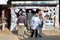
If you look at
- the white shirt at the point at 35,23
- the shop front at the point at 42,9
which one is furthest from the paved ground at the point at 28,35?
the white shirt at the point at 35,23

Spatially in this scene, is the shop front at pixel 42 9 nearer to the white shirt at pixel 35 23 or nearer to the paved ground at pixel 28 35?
the paved ground at pixel 28 35

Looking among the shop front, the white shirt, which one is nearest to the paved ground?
the shop front

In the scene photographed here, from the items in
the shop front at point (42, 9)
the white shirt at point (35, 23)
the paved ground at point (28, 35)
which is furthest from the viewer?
the shop front at point (42, 9)

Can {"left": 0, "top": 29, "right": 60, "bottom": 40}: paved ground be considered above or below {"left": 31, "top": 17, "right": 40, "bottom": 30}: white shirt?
below

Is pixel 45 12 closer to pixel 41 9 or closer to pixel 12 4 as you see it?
pixel 41 9

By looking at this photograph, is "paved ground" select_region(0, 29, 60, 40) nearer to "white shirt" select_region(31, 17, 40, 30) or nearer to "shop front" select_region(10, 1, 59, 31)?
"shop front" select_region(10, 1, 59, 31)

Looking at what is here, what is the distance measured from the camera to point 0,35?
61.3 feet

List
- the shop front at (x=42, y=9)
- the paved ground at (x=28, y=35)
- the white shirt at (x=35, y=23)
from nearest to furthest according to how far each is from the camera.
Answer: the white shirt at (x=35, y=23) → the paved ground at (x=28, y=35) → the shop front at (x=42, y=9)

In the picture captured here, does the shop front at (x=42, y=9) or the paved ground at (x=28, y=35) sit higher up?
the shop front at (x=42, y=9)

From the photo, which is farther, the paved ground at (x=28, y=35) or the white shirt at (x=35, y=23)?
the paved ground at (x=28, y=35)

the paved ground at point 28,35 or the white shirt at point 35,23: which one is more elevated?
the white shirt at point 35,23

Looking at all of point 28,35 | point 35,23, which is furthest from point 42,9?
point 35,23

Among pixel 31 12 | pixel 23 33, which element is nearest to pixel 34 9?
pixel 31 12

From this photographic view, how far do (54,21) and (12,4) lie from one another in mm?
3629
